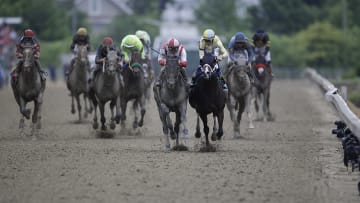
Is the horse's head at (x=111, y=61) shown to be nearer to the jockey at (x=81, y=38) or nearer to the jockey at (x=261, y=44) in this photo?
the jockey at (x=81, y=38)

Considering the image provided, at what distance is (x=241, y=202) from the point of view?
1149 centimetres

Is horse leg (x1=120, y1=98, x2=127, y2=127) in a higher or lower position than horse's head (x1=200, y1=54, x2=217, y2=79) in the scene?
lower

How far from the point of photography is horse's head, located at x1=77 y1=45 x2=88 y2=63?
25.5 m

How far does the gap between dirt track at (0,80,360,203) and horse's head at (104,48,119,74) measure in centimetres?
141

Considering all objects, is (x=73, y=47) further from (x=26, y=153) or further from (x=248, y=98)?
(x=26, y=153)

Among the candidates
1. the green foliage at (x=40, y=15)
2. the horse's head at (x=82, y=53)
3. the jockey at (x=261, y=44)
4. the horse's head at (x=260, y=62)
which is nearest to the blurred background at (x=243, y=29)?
the green foliage at (x=40, y=15)

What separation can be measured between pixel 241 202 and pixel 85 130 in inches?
473

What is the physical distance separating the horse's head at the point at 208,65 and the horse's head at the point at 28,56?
4093mm

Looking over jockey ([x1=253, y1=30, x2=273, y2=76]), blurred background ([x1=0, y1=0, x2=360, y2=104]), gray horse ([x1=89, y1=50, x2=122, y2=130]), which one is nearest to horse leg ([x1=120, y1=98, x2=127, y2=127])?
gray horse ([x1=89, y1=50, x2=122, y2=130])

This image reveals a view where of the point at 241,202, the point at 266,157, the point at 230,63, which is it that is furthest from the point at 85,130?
the point at 241,202

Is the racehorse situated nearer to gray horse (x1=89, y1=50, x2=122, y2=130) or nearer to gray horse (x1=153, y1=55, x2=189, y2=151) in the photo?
gray horse (x1=153, y1=55, x2=189, y2=151)

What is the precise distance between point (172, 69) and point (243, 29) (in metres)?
65.5

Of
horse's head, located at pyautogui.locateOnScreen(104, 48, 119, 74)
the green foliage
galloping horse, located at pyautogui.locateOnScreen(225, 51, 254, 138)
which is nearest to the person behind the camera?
horse's head, located at pyautogui.locateOnScreen(104, 48, 119, 74)

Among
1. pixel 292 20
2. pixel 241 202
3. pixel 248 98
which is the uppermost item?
pixel 292 20
